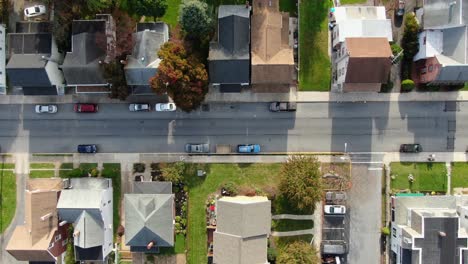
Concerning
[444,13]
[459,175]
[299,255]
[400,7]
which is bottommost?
[299,255]

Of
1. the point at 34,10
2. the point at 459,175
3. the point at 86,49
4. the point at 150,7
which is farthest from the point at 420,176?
the point at 34,10

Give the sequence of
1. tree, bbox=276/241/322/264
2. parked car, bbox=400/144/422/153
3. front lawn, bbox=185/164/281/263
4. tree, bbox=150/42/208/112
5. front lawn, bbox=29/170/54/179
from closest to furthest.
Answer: tree, bbox=150/42/208/112 < tree, bbox=276/241/322/264 < parked car, bbox=400/144/422/153 < front lawn, bbox=185/164/281/263 < front lawn, bbox=29/170/54/179

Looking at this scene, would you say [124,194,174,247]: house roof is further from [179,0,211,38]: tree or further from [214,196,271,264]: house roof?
[179,0,211,38]: tree

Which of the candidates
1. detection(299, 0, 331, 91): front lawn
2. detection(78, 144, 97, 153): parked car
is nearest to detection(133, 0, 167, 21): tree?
detection(299, 0, 331, 91): front lawn

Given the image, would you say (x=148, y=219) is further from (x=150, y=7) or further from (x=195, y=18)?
(x=150, y=7)

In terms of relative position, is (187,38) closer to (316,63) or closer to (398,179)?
(316,63)

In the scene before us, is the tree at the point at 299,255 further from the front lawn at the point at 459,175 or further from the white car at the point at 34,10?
the white car at the point at 34,10

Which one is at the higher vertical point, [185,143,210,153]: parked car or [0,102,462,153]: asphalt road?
[0,102,462,153]: asphalt road
